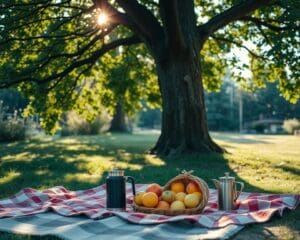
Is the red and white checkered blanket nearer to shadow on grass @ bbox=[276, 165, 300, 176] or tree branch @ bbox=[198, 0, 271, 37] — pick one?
shadow on grass @ bbox=[276, 165, 300, 176]

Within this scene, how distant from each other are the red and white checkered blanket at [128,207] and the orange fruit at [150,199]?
0.20m

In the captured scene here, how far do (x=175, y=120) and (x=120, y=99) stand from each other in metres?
6.86

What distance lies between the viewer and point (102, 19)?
1475cm

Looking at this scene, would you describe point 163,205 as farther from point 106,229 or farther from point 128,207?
point 106,229

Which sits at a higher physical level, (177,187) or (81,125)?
(81,125)

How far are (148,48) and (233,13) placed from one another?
2.57 meters

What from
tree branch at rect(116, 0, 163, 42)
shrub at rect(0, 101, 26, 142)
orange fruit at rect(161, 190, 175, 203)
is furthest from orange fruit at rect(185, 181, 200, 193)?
shrub at rect(0, 101, 26, 142)

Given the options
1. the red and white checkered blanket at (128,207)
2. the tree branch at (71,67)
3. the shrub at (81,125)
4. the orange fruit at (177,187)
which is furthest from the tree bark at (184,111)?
the shrub at (81,125)

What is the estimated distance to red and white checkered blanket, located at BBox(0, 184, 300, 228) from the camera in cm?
549

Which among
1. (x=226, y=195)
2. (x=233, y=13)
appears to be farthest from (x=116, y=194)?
(x=233, y=13)

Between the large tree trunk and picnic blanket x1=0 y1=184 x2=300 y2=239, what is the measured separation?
526cm

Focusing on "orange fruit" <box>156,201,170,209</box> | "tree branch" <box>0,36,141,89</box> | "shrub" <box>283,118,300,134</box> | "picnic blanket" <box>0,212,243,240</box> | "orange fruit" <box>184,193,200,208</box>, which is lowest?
"picnic blanket" <box>0,212,243,240</box>

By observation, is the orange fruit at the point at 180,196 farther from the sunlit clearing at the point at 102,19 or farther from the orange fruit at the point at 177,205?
the sunlit clearing at the point at 102,19

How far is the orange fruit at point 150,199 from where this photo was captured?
6004mm
